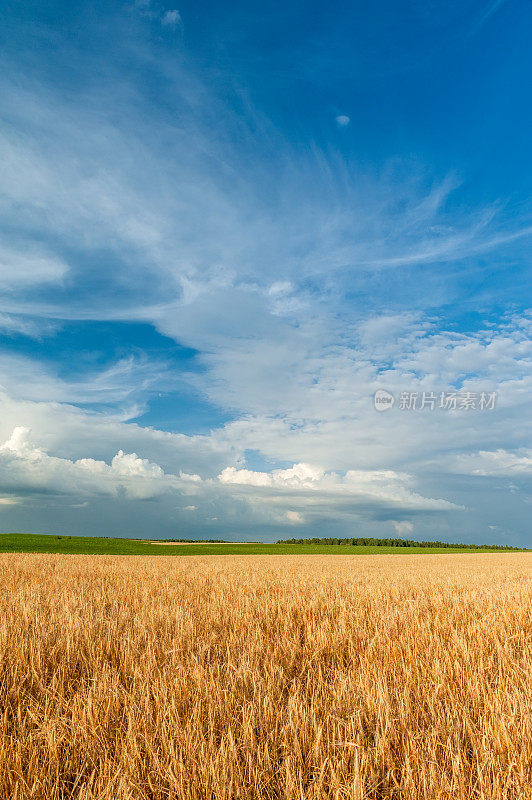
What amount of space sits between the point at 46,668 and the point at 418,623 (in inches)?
176

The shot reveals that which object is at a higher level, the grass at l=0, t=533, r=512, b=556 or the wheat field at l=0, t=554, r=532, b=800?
the wheat field at l=0, t=554, r=532, b=800

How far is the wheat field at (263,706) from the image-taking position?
8.73ft

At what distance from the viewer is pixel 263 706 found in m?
3.47

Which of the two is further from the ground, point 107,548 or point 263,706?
point 263,706

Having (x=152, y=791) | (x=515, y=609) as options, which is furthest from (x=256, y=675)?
(x=515, y=609)

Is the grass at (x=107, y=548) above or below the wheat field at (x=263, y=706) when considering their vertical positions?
below

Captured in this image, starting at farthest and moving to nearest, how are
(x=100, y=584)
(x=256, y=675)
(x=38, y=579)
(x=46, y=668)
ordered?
(x=38, y=579)
(x=100, y=584)
(x=46, y=668)
(x=256, y=675)

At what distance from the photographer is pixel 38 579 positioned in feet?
41.9

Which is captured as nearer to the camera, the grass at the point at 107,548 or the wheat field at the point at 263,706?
the wheat field at the point at 263,706

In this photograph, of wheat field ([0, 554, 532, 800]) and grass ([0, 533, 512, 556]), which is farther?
grass ([0, 533, 512, 556])

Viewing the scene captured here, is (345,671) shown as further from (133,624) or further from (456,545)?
(456,545)

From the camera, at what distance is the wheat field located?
2.66 meters

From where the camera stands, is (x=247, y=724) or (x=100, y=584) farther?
(x=100, y=584)

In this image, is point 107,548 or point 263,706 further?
point 107,548
